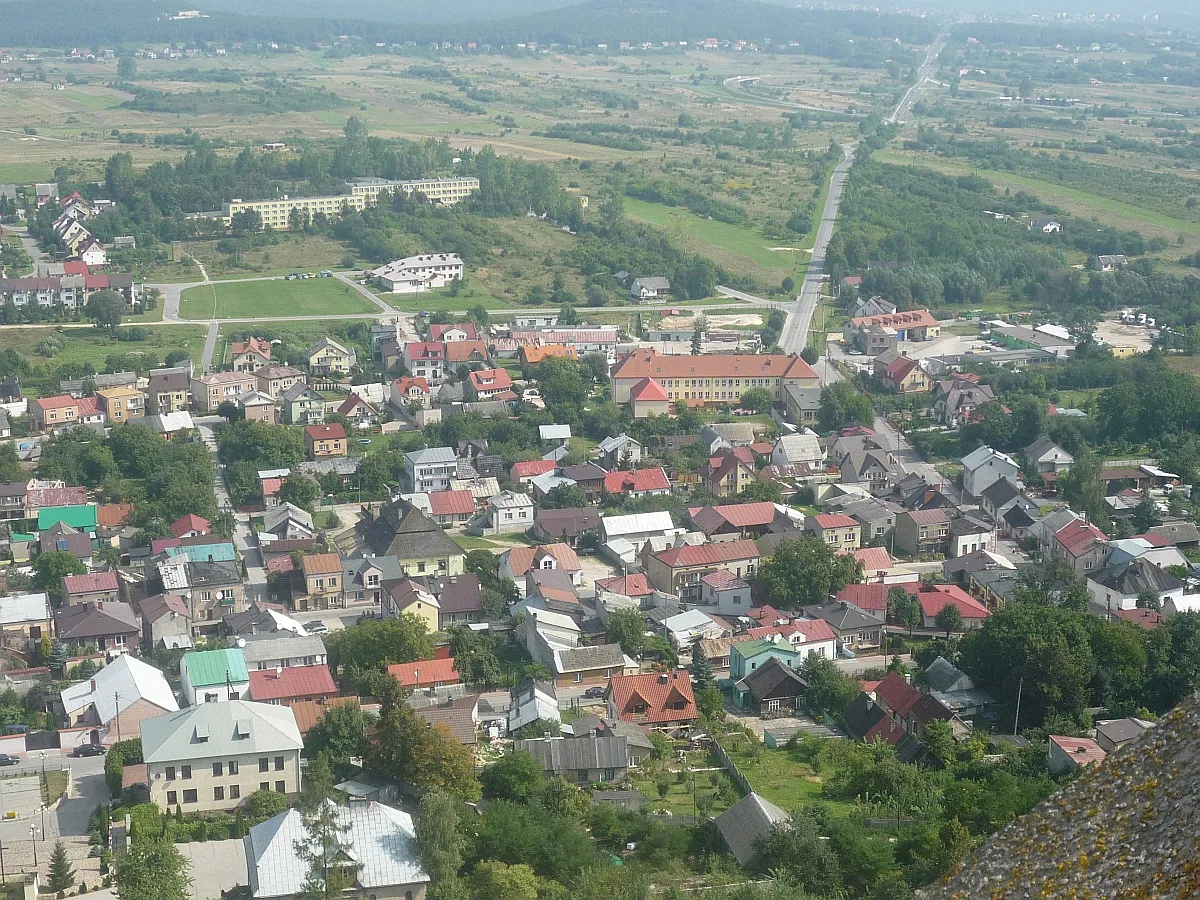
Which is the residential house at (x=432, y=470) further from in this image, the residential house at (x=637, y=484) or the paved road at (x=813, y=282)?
the paved road at (x=813, y=282)

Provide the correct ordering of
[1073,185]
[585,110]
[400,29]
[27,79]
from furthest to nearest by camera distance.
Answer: [400,29] → [27,79] → [585,110] → [1073,185]

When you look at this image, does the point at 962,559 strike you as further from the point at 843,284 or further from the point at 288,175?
the point at 288,175

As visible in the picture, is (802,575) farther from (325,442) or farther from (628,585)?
(325,442)

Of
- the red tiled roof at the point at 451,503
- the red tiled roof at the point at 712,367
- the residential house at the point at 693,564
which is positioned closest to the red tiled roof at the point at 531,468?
the red tiled roof at the point at 451,503

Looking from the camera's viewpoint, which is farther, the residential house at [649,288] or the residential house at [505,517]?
the residential house at [649,288]

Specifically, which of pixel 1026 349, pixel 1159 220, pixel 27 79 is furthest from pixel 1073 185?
pixel 27 79
